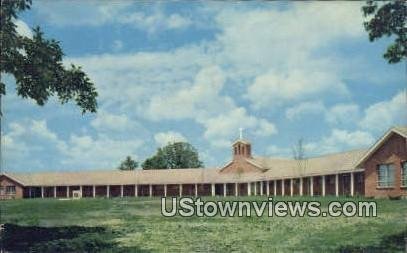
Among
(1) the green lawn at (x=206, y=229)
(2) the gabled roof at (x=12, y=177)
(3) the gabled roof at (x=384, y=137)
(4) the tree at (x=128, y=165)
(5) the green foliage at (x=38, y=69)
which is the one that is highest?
(5) the green foliage at (x=38, y=69)

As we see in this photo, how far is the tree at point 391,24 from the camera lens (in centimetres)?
1659

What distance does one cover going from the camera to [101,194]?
18938 mm

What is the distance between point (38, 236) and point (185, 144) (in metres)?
4.03

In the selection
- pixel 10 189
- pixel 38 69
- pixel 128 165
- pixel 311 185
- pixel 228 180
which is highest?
pixel 38 69

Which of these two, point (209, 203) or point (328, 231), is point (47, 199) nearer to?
point (209, 203)

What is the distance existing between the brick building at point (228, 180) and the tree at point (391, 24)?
226 cm

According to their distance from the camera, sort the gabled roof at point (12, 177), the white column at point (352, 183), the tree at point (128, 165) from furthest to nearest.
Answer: the white column at point (352, 183) → the tree at point (128, 165) → the gabled roof at point (12, 177)

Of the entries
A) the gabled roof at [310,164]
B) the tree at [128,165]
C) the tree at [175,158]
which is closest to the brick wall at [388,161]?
the gabled roof at [310,164]

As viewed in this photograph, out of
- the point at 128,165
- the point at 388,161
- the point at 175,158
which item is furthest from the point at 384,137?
the point at 128,165

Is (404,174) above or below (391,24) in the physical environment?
below

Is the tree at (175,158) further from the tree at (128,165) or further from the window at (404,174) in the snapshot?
the window at (404,174)

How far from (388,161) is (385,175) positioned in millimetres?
492

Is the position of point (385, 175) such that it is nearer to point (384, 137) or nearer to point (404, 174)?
point (404, 174)

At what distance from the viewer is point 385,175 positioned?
21562 millimetres
